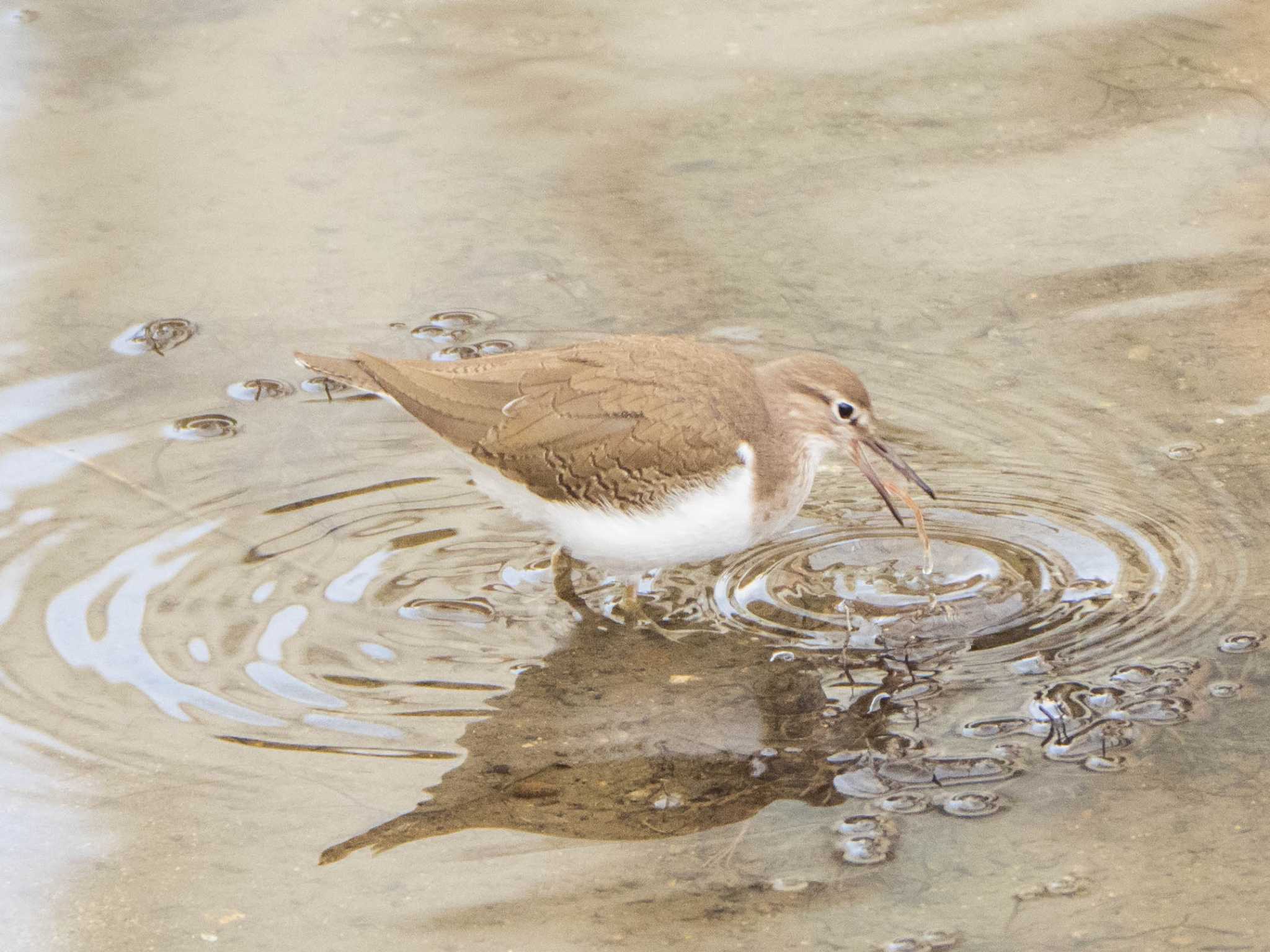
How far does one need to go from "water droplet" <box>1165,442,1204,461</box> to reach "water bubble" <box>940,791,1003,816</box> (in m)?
1.94

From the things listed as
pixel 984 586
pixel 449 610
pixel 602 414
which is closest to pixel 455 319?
pixel 602 414

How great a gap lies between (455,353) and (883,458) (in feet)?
6.18

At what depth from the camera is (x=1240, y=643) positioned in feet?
16.3

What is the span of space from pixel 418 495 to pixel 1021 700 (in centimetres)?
222

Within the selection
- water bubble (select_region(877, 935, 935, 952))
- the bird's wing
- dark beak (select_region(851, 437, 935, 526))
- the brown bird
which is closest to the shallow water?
water bubble (select_region(877, 935, 935, 952))

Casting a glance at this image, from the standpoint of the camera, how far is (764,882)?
13.6ft

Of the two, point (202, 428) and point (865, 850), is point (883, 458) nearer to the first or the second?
point (865, 850)

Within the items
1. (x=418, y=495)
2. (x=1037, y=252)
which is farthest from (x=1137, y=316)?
(x=418, y=495)

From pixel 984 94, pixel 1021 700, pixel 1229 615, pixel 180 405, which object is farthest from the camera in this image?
pixel 984 94

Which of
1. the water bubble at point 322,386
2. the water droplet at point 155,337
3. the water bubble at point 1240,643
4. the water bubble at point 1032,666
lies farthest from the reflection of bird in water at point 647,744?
the water droplet at point 155,337

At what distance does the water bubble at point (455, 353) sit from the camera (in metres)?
6.54

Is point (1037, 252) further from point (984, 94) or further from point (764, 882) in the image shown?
point (764, 882)

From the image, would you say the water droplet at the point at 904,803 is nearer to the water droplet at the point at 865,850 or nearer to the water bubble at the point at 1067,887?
the water droplet at the point at 865,850

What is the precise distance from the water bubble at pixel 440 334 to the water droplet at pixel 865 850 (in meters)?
3.06
